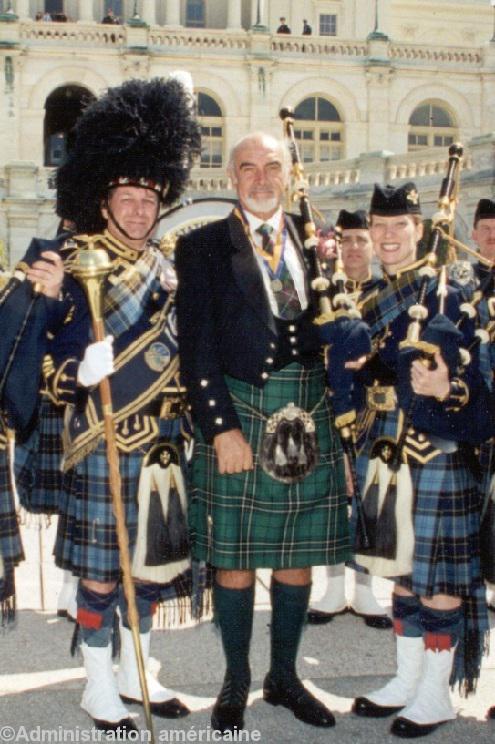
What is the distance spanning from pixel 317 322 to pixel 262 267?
0.33 meters

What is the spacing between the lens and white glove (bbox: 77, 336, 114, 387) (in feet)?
11.2

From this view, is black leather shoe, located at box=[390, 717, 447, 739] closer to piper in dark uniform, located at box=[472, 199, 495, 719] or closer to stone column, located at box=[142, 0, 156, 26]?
piper in dark uniform, located at box=[472, 199, 495, 719]

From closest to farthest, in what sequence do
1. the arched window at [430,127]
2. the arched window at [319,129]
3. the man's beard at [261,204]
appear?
1. the man's beard at [261,204]
2. the arched window at [319,129]
3. the arched window at [430,127]

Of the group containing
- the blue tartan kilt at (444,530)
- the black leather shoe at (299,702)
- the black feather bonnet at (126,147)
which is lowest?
the black leather shoe at (299,702)

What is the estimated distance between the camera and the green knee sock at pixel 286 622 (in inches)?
149

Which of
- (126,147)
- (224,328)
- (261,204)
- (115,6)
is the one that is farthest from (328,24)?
(224,328)

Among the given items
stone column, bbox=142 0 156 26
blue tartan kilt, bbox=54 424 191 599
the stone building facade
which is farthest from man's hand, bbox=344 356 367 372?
stone column, bbox=142 0 156 26

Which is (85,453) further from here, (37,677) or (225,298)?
(37,677)

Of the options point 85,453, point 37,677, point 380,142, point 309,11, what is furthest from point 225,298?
point 309,11

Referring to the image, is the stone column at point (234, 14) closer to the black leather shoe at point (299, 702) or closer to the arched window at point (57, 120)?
the arched window at point (57, 120)

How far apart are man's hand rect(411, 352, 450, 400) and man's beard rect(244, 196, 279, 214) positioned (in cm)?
93

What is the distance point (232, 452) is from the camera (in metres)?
3.56

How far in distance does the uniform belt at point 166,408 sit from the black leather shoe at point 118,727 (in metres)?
1.24

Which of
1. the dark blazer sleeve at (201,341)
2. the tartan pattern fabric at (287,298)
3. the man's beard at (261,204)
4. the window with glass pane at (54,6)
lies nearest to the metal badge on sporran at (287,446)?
the dark blazer sleeve at (201,341)
